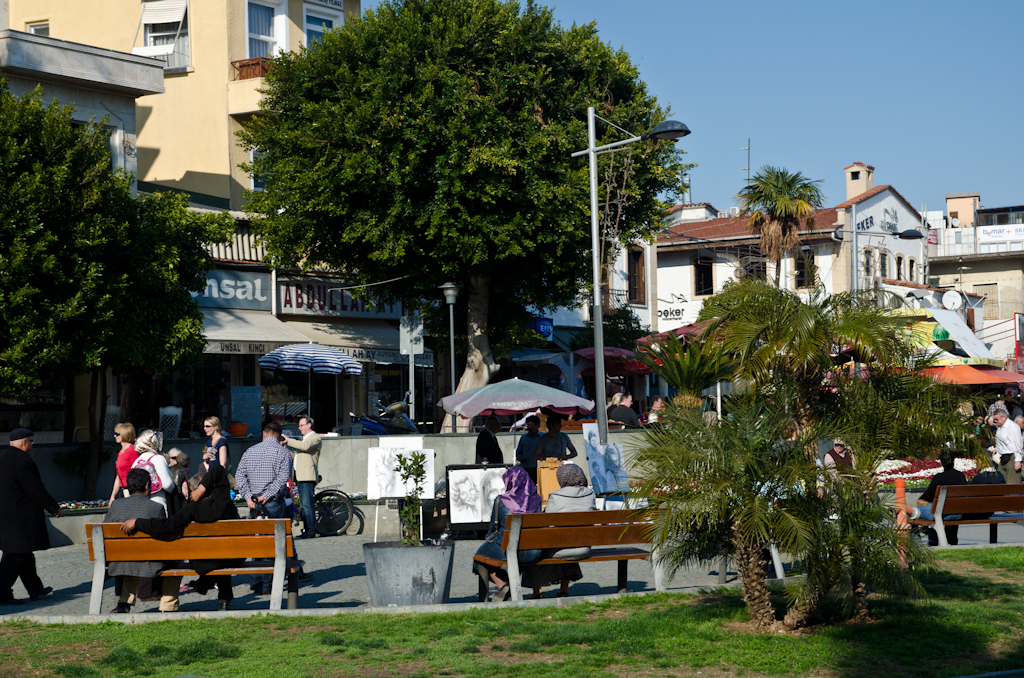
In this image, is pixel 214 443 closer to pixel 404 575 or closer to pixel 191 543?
pixel 191 543

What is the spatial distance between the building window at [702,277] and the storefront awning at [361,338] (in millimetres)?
22331

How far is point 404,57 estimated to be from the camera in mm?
23641

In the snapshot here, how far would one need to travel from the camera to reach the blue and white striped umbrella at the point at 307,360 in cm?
2422

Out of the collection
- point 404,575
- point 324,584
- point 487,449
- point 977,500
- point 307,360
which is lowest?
point 324,584

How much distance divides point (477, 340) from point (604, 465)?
963 centimetres

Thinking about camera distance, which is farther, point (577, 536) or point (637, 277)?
point (637, 277)

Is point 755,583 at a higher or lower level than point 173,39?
lower

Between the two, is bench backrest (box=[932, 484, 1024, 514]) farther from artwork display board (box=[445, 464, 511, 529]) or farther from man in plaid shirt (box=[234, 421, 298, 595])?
man in plaid shirt (box=[234, 421, 298, 595])

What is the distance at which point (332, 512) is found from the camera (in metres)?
15.7

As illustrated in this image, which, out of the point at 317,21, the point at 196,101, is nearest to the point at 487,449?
the point at 196,101

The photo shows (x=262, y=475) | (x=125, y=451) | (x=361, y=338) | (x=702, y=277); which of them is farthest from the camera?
(x=702, y=277)

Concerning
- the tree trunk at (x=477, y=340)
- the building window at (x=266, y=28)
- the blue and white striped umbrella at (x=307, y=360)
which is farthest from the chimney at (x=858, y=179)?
the blue and white striped umbrella at (x=307, y=360)

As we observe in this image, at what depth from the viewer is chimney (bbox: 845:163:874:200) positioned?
56.5 meters

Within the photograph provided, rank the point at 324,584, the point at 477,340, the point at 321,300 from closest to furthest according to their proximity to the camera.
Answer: the point at 324,584 < the point at 477,340 < the point at 321,300
